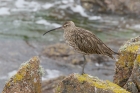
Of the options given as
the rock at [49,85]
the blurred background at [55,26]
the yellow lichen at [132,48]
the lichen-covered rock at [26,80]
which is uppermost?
the yellow lichen at [132,48]

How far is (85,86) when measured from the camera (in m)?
6.23

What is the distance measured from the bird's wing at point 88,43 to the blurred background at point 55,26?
15.5ft

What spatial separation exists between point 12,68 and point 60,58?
187 cm

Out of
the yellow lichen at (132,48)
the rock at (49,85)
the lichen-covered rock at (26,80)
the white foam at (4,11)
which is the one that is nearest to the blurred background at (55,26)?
the white foam at (4,11)

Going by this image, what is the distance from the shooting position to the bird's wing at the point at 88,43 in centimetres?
749

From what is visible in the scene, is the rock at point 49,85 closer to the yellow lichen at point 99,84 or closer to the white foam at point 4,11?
the yellow lichen at point 99,84

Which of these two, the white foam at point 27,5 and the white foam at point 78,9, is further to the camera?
the white foam at point 27,5

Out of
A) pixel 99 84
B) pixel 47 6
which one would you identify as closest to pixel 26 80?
pixel 99 84

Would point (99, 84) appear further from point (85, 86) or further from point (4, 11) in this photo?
point (4, 11)

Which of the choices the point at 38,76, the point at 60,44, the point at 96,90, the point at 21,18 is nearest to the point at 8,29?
the point at 21,18

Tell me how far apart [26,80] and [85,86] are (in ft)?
4.94

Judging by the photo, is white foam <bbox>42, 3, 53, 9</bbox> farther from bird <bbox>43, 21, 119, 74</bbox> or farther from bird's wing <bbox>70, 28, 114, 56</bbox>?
bird's wing <bbox>70, 28, 114, 56</bbox>

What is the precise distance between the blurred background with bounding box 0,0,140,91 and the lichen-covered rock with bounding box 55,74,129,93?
578 centimetres

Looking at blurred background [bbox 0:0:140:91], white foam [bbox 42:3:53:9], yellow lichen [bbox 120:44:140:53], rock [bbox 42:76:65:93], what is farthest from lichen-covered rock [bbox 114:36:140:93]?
white foam [bbox 42:3:53:9]
